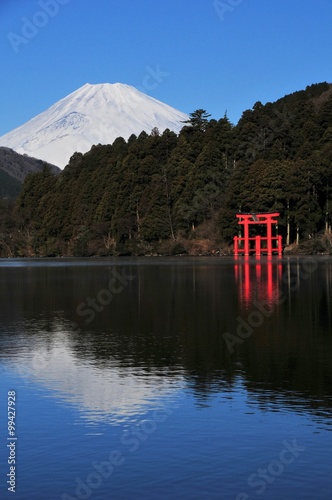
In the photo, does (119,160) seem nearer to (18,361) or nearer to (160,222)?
(160,222)

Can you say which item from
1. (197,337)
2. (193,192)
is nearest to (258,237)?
(193,192)

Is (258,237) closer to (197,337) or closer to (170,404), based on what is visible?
(197,337)

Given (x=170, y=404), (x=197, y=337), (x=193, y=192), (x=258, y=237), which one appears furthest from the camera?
(x=193, y=192)

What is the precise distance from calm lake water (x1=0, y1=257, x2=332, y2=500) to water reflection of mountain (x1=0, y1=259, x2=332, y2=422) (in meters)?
0.04

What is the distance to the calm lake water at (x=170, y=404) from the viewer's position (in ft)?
24.1

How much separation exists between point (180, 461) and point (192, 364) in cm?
517

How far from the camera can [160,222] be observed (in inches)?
3248

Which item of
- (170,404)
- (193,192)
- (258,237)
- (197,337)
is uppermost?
(193,192)

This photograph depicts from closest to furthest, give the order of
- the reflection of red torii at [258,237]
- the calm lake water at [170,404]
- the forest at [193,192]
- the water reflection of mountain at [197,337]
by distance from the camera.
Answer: the calm lake water at [170,404] → the water reflection of mountain at [197,337] → the reflection of red torii at [258,237] → the forest at [193,192]

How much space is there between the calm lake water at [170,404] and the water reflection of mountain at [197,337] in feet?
0.14

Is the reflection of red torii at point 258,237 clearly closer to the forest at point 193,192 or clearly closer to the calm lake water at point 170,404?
the forest at point 193,192

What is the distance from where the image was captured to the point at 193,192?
81188 mm

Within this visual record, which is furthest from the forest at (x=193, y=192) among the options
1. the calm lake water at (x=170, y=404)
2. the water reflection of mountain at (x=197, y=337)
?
the calm lake water at (x=170, y=404)

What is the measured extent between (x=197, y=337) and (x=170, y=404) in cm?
606
